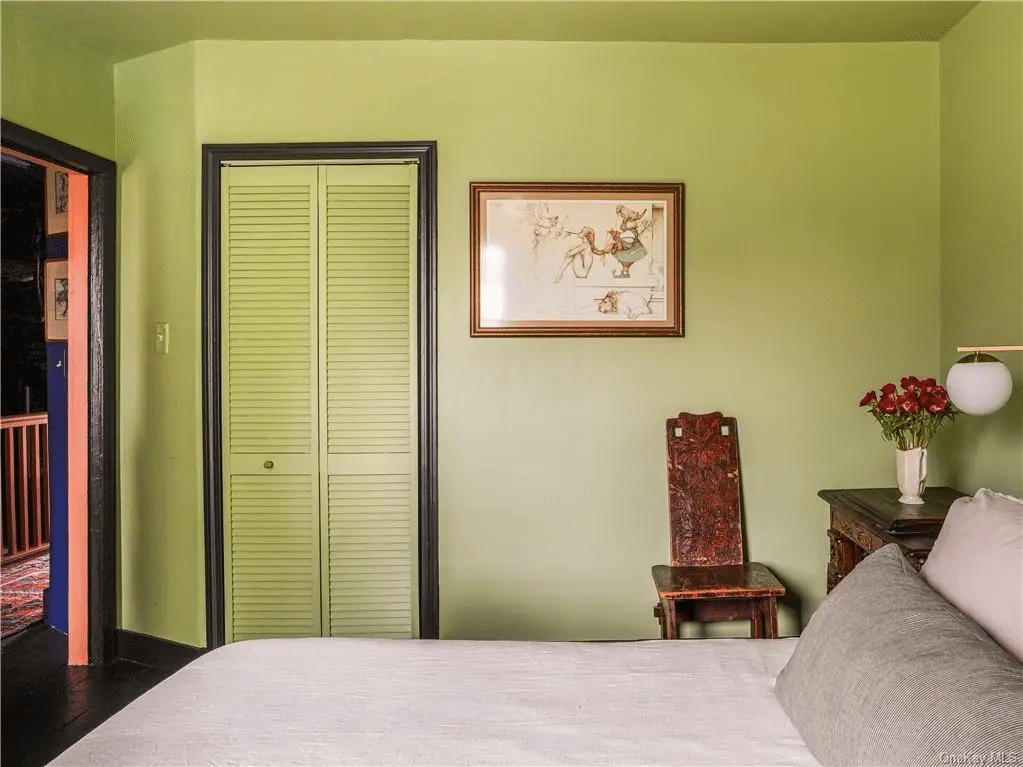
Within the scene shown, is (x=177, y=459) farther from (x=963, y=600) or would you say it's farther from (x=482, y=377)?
(x=963, y=600)

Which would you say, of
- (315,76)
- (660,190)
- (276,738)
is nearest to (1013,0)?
(660,190)

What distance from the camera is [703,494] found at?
3.00 m

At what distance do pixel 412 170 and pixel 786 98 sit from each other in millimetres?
1497

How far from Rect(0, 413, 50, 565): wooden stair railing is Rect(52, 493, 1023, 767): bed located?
415cm

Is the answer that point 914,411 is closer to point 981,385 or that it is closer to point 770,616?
point 981,385

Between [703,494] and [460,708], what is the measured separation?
179cm

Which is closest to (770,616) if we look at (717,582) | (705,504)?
(717,582)

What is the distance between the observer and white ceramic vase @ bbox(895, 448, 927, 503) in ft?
8.25

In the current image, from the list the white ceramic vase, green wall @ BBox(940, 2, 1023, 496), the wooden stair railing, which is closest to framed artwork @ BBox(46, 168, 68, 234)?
the wooden stair railing

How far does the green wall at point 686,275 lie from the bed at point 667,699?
1.42m

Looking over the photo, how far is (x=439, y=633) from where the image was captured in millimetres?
3105

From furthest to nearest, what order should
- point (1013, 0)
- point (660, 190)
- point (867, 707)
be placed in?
point (660, 190)
point (1013, 0)
point (867, 707)

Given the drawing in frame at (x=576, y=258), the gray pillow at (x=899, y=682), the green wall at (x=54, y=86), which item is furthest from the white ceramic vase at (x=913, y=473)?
the green wall at (x=54, y=86)

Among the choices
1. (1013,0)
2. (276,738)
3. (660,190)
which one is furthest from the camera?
(660,190)
